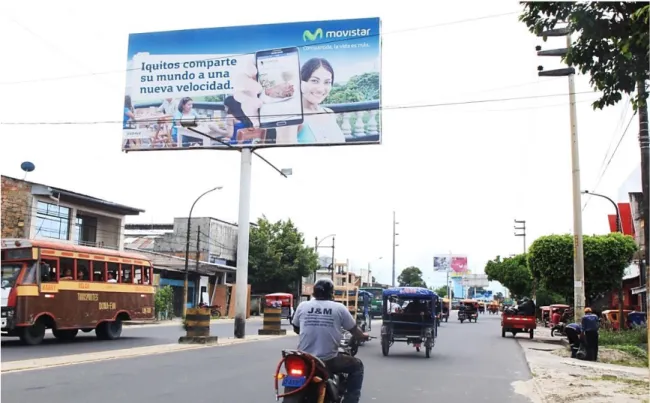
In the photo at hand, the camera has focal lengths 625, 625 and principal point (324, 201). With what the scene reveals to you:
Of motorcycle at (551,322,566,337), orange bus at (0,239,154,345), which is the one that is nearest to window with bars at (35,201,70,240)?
orange bus at (0,239,154,345)

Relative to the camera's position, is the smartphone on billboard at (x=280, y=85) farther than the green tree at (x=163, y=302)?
No

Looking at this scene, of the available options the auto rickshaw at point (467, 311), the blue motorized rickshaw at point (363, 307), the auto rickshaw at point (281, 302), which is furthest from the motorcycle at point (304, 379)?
the auto rickshaw at point (467, 311)

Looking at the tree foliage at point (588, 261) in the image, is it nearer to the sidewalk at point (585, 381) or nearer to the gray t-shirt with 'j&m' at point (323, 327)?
the sidewalk at point (585, 381)

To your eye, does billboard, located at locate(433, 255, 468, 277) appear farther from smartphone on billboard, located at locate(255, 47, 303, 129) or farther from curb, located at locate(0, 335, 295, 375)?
curb, located at locate(0, 335, 295, 375)

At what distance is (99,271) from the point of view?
2078 centimetres

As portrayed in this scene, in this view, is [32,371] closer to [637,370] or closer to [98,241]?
[637,370]

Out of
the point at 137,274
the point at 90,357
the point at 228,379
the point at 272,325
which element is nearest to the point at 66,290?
the point at 137,274

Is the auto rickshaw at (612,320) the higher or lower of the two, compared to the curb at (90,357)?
higher

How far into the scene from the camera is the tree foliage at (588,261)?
26.8 metres

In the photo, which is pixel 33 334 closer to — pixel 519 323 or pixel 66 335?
pixel 66 335

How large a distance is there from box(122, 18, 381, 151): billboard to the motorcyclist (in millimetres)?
15717

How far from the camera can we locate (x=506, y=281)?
62312mm

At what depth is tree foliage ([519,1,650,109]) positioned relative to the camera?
7.25m

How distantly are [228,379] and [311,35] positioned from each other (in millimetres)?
14200
